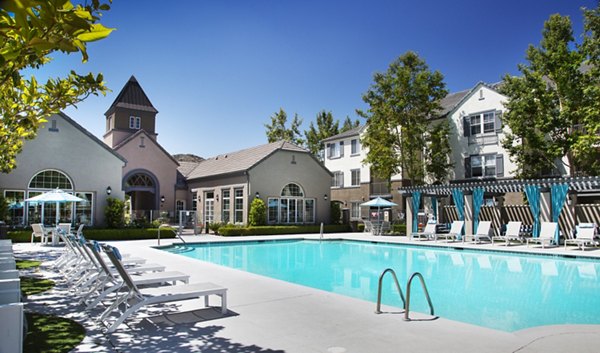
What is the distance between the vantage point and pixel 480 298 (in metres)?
9.49

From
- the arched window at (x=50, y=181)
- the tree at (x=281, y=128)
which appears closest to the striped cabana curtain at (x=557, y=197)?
the arched window at (x=50, y=181)

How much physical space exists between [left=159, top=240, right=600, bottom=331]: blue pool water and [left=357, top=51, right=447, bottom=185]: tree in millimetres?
10430

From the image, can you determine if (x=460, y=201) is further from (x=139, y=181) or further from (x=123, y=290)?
(x=139, y=181)

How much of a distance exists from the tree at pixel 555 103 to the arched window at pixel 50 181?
25.1m

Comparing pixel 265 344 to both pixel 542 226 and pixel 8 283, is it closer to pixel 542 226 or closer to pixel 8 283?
pixel 8 283

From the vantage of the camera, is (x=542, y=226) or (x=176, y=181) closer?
(x=542, y=226)

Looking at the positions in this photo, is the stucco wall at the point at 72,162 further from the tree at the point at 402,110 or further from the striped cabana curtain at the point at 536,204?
the striped cabana curtain at the point at 536,204

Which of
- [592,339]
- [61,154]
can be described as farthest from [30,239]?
[592,339]

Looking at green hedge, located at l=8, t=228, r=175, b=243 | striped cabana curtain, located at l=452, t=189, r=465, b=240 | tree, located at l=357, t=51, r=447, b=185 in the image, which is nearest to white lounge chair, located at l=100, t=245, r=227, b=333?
green hedge, located at l=8, t=228, r=175, b=243

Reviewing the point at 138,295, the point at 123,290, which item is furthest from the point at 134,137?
the point at 138,295

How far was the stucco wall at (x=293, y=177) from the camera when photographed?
28828 millimetres

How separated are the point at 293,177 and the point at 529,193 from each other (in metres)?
15.2

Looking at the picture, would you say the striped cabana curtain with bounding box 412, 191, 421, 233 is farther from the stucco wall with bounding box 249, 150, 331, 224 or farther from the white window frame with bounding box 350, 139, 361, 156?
the white window frame with bounding box 350, 139, 361, 156

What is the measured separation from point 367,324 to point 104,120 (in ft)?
124
